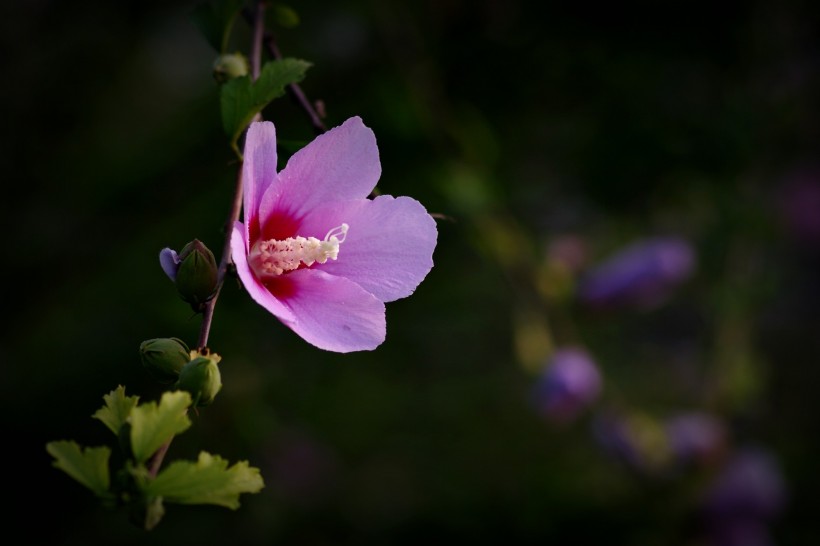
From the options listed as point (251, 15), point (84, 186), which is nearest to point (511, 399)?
point (84, 186)

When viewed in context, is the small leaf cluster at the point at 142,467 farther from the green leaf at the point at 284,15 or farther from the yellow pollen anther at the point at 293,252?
the green leaf at the point at 284,15

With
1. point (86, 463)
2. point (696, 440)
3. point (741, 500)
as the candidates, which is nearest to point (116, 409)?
point (86, 463)

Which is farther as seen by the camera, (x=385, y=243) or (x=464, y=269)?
(x=464, y=269)

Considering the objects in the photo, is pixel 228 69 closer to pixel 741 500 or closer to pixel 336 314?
pixel 336 314

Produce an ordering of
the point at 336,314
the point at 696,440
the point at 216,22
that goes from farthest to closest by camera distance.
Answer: the point at 696,440 → the point at 216,22 → the point at 336,314

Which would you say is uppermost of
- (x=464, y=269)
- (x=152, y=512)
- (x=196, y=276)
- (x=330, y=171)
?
(x=464, y=269)

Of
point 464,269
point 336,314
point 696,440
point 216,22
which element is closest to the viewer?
point 336,314

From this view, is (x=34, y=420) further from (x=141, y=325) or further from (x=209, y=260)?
(x=209, y=260)
